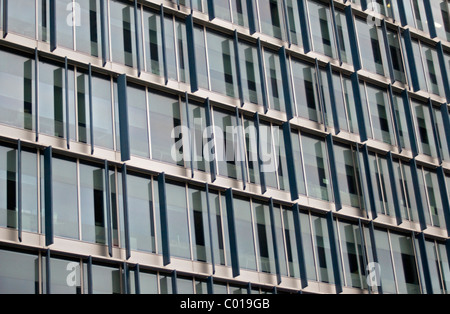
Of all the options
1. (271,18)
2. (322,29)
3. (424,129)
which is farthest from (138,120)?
(424,129)

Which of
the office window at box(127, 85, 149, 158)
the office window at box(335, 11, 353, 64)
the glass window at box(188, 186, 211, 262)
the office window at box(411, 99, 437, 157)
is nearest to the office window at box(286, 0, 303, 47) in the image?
the office window at box(335, 11, 353, 64)

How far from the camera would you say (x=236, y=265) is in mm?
35969

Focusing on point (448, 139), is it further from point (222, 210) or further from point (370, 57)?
point (222, 210)

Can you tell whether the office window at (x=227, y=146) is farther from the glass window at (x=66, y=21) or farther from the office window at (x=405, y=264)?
the office window at (x=405, y=264)

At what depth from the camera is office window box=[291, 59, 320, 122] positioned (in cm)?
4150

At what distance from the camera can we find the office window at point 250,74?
40.0m

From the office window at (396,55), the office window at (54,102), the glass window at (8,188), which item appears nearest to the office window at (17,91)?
the office window at (54,102)

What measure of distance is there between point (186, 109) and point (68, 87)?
510cm

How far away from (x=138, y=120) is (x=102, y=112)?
5.28 ft

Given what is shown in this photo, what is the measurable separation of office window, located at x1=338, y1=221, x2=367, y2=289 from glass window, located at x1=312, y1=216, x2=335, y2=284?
0.68 m

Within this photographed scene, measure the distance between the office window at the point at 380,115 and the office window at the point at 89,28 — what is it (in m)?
14.0

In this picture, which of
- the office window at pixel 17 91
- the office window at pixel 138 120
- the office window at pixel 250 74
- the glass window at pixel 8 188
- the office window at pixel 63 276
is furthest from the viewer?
the office window at pixel 250 74

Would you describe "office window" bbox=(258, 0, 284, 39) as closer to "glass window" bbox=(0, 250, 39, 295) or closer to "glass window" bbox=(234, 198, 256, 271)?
"glass window" bbox=(234, 198, 256, 271)
